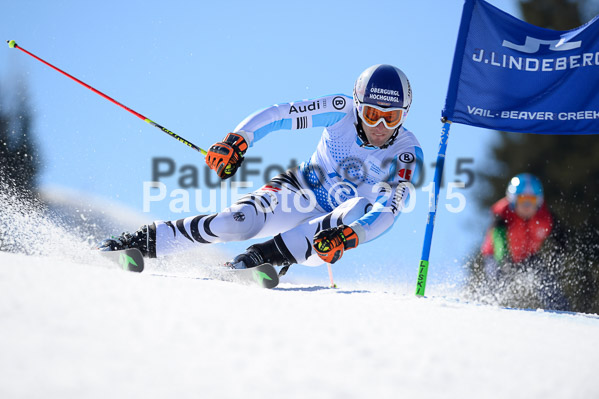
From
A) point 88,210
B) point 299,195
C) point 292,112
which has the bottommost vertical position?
point 88,210

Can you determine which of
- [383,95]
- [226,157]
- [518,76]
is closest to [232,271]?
[226,157]

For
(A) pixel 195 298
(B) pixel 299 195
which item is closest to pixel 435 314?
(A) pixel 195 298

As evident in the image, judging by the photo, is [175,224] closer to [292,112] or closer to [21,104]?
[292,112]

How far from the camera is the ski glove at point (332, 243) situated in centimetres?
494

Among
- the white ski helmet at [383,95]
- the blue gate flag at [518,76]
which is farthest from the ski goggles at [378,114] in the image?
the blue gate flag at [518,76]

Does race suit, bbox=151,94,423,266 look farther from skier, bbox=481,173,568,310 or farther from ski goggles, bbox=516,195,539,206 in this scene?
ski goggles, bbox=516,195,539,206

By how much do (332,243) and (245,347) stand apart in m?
2.48

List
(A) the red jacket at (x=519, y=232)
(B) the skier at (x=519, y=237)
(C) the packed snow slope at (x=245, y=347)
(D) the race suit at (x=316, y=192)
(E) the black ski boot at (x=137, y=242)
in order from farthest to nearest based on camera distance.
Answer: (A) the red jacket at (x=519, y=232) → (B) the skier at (x=519, y=237) → (D) the race suit at (x=316, y=192) → (E) the black ski boot at (x=137, y=242) → (C) the packed snow slope at (x=245, y=347)

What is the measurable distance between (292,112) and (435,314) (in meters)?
2.86

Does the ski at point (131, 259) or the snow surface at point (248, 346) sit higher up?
the snow surface at point (248, 346)

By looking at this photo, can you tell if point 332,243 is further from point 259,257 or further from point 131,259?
point 131,259

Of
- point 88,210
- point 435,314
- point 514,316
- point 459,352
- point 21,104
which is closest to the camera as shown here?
point 459,352

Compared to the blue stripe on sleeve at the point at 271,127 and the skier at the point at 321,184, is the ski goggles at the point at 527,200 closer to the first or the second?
the skier at the point at 321,184

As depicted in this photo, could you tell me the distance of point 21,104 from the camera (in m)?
19.6
